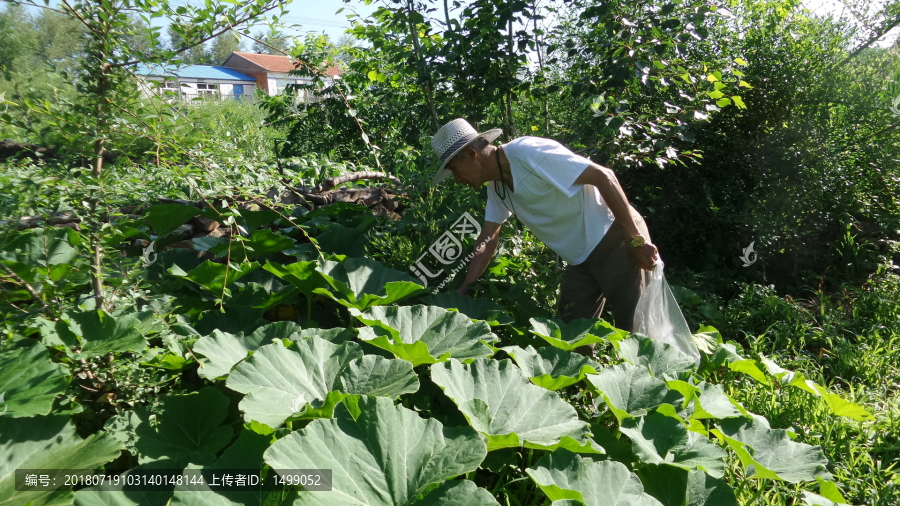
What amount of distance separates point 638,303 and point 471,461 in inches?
58.2

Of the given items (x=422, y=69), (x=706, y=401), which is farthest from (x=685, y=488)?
(x=422, y=69)

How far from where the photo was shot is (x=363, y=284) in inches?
97.9

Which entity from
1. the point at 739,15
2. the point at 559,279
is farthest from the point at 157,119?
the point at 739,15

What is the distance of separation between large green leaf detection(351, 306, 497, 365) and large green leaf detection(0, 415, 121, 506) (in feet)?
2.46

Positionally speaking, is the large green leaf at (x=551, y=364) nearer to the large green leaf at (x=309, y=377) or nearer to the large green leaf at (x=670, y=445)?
the large green leaf at (x=670, y=445)

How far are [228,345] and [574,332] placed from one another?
1235mm

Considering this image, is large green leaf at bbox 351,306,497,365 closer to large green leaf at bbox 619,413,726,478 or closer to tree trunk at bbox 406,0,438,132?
large green leaf at bbox 619,413,726,478

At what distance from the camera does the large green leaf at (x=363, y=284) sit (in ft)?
7.32

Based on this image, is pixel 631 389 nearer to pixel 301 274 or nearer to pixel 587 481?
pixel 587 481

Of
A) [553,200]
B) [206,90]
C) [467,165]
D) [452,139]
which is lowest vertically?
[553,200]

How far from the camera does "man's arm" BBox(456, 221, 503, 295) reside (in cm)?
263

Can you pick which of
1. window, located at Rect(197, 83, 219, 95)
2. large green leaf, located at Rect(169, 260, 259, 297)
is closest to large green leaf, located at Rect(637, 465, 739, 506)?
large green leaf, located at Rect(169, 260, 259, 297)

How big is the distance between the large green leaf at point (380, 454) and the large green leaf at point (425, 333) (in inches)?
13.7

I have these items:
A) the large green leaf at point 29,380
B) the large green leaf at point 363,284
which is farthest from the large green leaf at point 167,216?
the large green leaf at point 29,380
